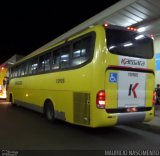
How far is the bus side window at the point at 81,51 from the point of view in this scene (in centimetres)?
888

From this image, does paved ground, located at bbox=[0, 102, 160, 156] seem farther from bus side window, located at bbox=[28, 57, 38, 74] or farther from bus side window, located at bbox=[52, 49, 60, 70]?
bus side window, located at bbox=[28, 57, 38, 74]

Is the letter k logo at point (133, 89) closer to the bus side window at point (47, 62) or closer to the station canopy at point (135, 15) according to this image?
the station canopy at point (135, 15)

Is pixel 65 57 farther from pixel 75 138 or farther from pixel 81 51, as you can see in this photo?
pixel 75 138

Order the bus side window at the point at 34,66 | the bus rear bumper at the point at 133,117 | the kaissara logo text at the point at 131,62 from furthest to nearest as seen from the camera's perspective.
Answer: the bus side window at the point at 34,66 < the kaissara logo text at the point at 131,62 < the bus rear bumper at the point at 133,117

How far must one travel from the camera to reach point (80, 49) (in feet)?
30.8

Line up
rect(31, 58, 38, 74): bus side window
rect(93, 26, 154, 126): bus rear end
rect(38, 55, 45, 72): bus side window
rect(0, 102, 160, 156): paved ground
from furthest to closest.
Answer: rect(31, 58, 38, 74): bus side window < rect(38, 55, 45, 72): bus side window < rect(93, 26, 154, 126): bus rear end < rect(0, 102, 160, 156): paved ground

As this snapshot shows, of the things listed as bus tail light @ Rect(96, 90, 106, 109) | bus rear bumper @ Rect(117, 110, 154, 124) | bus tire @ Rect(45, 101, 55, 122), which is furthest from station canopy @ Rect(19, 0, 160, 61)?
bus tire @ Rect(45, 101, 55, 122)

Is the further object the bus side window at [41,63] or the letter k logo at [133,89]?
the bus side window at [41,63]

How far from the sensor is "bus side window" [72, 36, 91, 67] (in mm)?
8883

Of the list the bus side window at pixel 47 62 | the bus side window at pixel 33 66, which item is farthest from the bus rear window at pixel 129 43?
the bus side window at pixel 33 66

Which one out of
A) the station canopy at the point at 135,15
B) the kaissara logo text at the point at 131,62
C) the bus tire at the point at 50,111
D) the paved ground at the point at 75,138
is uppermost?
the station canopy at the point at 135,15

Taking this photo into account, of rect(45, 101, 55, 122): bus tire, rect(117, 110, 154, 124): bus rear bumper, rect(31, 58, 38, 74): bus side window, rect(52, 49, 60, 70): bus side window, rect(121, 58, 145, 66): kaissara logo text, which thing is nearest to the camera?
rect(117, 110, 154, 124): bus rear bumper

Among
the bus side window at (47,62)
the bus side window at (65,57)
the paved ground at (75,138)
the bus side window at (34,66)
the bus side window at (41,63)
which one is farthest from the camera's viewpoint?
the bus side window at (34,66)

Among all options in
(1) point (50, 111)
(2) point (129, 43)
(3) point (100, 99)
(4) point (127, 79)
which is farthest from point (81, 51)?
(1) point (50, 111)
